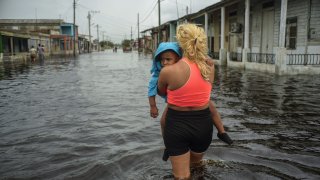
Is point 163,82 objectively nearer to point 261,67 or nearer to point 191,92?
point 191,92

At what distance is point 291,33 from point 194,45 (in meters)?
18.2

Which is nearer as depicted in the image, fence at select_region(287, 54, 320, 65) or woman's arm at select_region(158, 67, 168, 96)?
woman's arm at select_region(158, 67, 168, 96)

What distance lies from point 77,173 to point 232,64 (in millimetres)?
20822

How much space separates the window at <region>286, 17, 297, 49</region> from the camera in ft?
62.3

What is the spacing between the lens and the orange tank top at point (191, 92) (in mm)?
2982

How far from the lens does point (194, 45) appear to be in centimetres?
297

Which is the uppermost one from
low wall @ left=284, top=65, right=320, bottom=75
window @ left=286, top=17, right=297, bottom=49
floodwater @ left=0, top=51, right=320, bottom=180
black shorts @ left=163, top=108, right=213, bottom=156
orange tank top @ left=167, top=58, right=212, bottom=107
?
window @ left=286, top=17, right=297, bottom=49

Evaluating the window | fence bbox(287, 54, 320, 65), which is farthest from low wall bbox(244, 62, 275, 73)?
the window

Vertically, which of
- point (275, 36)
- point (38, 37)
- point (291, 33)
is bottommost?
point (275, 36)

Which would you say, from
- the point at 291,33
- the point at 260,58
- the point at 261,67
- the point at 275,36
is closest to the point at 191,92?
the point at 261,67

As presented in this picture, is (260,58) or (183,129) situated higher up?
(260,58)

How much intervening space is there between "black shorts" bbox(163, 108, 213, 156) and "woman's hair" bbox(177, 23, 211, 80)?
38 cm

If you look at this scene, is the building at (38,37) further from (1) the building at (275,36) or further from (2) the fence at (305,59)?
(2) the fence at (305,59)

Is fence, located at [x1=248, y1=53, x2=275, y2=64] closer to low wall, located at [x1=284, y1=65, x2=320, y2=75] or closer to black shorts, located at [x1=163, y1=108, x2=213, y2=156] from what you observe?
low wall, located at [x1=284, y1=65, x2=320, y2=75]
